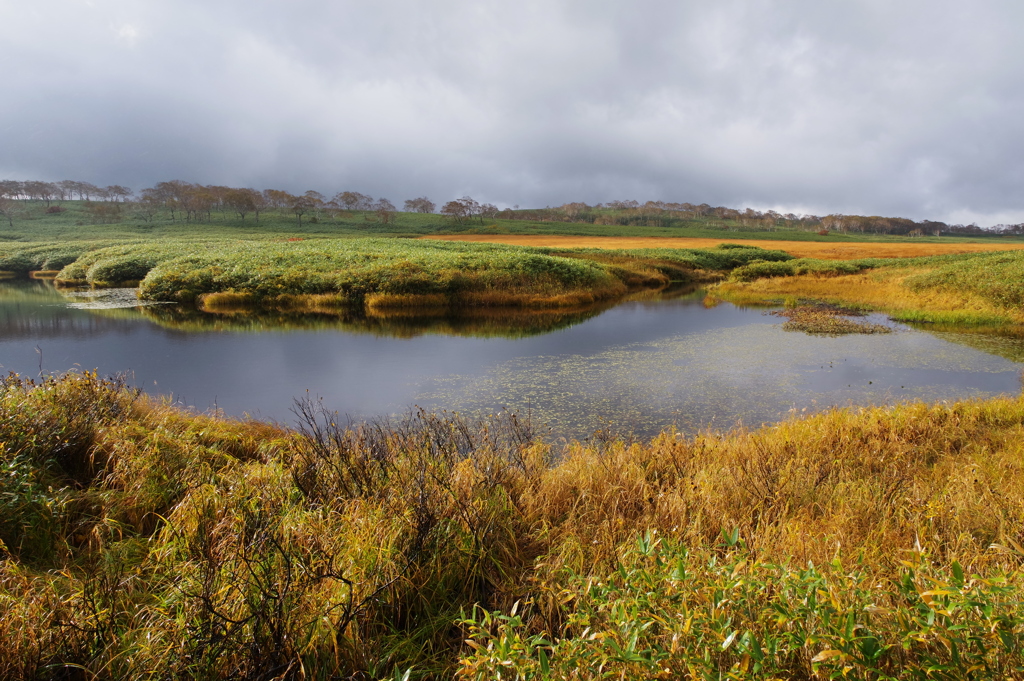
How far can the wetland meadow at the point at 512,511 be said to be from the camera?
292 centimetres

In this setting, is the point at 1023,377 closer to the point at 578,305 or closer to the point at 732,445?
the point at 732,445

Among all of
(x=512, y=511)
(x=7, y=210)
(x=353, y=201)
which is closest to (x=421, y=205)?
(x=353, y=201)

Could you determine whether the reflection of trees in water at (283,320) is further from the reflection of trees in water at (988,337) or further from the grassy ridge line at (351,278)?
the reflection of trees in water at (988,337)

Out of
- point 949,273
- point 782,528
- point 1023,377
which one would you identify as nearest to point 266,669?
point 782,528

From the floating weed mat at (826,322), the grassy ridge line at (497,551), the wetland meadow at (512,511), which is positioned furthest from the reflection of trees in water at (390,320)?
the grassy ridge line at (497,551)

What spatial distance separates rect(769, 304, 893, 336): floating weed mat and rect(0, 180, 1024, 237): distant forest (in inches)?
3933

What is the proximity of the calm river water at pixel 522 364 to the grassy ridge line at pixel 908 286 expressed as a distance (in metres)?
4.29

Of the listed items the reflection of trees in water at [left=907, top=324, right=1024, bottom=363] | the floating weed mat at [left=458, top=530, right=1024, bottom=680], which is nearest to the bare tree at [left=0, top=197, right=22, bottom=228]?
the floating weed mat at [left=458, top=530, right=1024, bottom=680]

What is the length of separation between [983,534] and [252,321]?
25590mm

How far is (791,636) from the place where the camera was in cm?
258

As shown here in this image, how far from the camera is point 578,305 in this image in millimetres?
32156

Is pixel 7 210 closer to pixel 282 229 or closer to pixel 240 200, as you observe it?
pixel 240 200

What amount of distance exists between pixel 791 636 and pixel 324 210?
493ft

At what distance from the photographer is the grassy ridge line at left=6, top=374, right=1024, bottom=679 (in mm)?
2807
